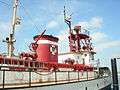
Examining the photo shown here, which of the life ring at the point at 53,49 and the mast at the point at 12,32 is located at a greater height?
the mast at the point at 12,32

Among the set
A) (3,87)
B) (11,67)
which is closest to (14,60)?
(11,67)

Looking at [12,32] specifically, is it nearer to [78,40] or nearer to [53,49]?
[53,49]

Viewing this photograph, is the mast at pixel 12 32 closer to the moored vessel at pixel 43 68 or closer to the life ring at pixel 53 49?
the moored vessel at pixel 43 68

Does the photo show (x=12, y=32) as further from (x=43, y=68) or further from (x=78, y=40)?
(x=78, y=40)

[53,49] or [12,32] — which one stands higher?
[12,32]

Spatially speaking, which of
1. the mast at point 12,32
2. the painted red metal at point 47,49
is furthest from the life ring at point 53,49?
the mast at point 12,32

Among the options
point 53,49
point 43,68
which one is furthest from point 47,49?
point 43,68

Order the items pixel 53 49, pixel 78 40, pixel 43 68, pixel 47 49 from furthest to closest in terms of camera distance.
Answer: pixel 78 40
pixel 53 49
pixel 47 49
pixel 43 68

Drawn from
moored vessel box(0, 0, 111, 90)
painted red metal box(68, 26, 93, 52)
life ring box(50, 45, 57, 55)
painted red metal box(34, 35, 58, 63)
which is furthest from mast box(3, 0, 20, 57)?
painted red metal box(68, 26, 93, 52)

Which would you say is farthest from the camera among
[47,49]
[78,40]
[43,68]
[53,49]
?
[78,40]

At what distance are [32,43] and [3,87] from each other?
1216 cm

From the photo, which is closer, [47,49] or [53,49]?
[47,49]

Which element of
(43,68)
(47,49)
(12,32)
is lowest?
(43,68)

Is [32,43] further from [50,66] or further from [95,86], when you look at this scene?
[95,86]
